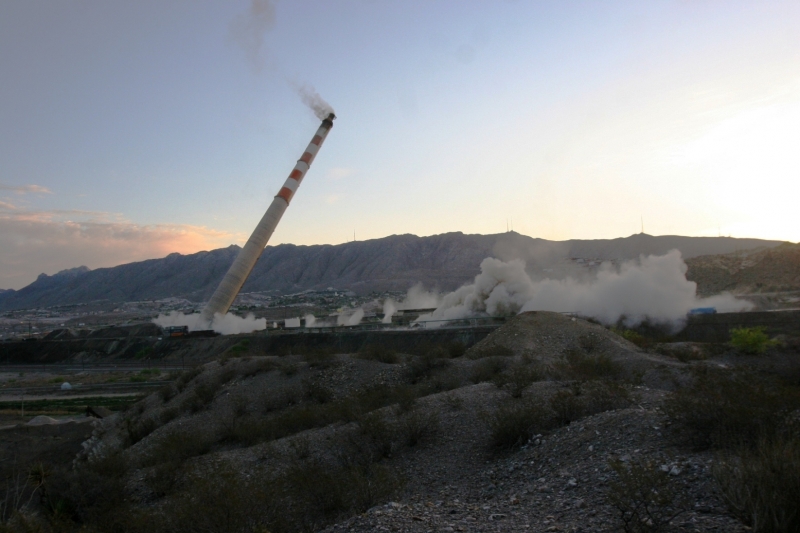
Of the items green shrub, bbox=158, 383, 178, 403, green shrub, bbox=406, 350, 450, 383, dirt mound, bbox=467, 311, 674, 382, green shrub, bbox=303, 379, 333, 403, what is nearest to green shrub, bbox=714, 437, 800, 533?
dirt mound, bbox=467, 311, 674, 382

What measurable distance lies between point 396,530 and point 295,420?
1013 cm

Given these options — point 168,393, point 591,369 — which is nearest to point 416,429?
point 591,369

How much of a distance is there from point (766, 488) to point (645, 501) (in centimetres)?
116

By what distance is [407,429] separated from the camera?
12547 mm

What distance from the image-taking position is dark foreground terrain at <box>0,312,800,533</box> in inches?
266

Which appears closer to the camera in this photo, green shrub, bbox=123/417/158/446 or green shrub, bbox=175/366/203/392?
green shrub, bbox=123/417/158/446

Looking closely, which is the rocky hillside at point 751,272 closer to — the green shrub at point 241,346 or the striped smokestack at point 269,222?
the striped smokestack at point 269,222

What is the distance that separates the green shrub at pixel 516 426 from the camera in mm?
11445

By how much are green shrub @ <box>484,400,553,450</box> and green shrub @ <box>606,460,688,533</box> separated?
450cm

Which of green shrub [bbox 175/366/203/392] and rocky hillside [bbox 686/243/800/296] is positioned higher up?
rocky hillside [bbox 686/243/800/296]

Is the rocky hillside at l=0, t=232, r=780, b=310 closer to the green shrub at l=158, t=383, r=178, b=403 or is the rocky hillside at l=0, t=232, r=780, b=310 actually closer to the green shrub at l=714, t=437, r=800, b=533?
the green shrub at l=158, t=383, r=178, b=403

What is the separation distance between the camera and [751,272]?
63.0 meters

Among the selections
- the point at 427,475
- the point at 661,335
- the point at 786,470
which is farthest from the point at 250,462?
the point at 661,335

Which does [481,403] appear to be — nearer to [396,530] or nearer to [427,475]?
[427,475]
